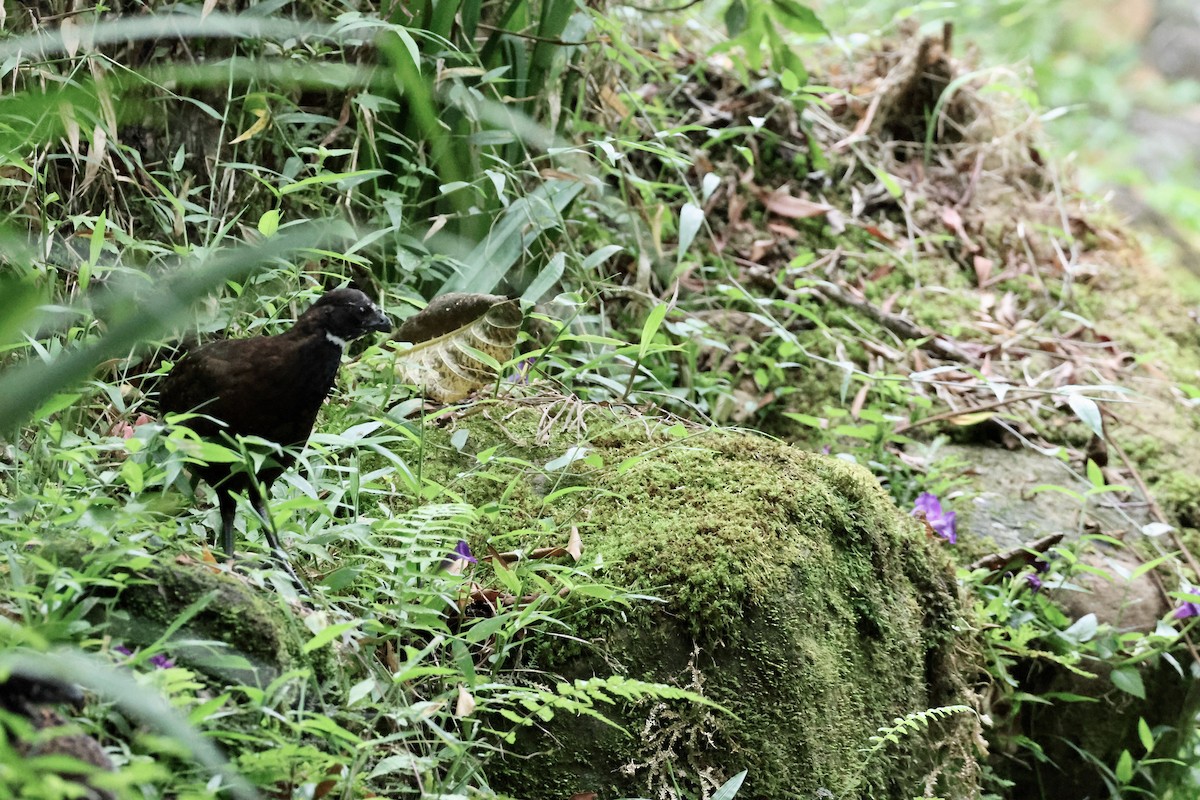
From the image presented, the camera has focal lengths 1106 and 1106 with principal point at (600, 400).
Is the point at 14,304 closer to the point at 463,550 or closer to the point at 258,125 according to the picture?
the point at 463,550

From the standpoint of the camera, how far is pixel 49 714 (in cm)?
146

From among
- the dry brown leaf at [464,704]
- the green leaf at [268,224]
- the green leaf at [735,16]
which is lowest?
the dry brown leaf at [464,704]

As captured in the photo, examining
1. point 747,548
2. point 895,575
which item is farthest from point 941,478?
point 747,548

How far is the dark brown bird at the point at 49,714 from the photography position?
1.34 metres

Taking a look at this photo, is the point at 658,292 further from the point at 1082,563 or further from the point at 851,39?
the point at 851,39

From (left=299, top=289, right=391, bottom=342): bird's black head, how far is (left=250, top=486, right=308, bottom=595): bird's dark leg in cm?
36

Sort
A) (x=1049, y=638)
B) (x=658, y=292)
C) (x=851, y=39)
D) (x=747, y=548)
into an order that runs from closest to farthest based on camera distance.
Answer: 1. (x=747, y=548)
2. (x=1049, y=638)
3. (x=658, y=292)
4. (x=851, y=39)

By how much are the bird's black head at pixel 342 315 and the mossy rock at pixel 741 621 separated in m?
0.50

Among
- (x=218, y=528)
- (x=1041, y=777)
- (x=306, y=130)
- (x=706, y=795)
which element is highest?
(x=306, y=130)

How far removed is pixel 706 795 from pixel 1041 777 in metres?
1.69

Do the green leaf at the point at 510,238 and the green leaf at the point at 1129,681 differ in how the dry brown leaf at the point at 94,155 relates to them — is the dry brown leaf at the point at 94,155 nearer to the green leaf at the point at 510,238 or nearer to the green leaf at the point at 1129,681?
the green leaf at the point at 510,238

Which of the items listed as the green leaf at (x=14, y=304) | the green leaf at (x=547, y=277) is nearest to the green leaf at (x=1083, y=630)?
the green leaf at (x=547, y=277)

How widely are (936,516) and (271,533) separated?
2.13 m

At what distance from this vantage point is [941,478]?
375cm
